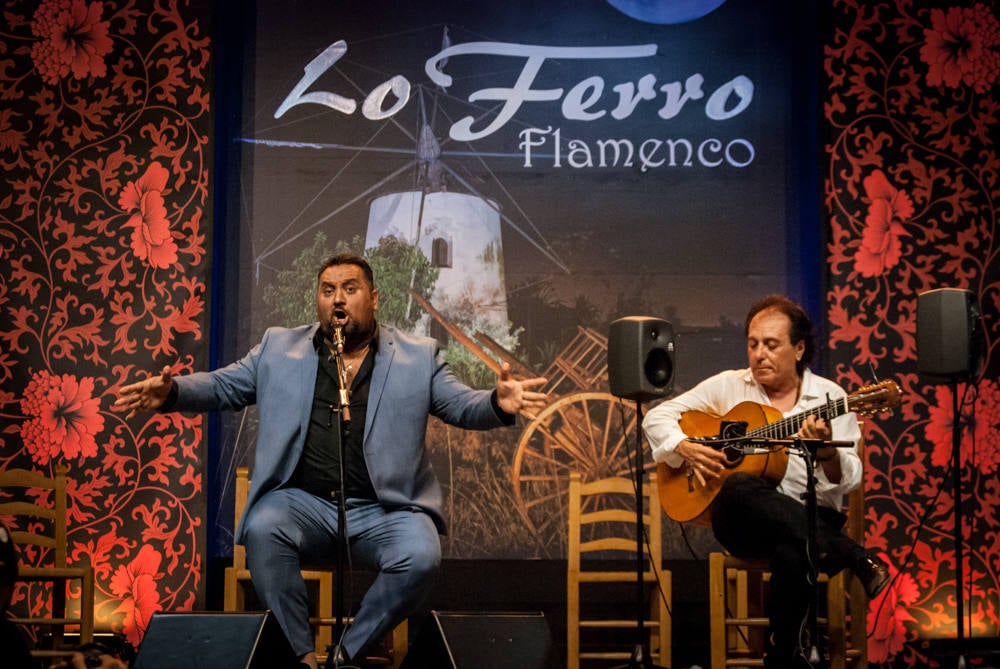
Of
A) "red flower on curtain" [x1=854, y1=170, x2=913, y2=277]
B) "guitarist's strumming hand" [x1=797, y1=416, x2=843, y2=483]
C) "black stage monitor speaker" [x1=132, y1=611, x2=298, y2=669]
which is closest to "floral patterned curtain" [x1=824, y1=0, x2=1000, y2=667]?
"red flower on curtain" [x1=854, y1=170, x2=913, y2=277]

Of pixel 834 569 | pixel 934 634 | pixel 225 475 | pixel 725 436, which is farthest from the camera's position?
pixel 225 475

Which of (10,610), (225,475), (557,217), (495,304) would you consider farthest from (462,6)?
(10,610)

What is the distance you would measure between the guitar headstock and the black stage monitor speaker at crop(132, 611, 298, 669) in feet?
6.96

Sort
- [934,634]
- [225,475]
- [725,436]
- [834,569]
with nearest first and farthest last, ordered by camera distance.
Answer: [834,569]
[725,436]
[934,634]
[225,475]

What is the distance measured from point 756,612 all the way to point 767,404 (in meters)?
0.97

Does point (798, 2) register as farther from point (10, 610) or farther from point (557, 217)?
point (10, 610)

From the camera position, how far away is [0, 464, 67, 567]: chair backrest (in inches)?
185

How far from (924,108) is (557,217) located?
5.88ft

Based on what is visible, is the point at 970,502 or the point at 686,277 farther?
the point at 686,277

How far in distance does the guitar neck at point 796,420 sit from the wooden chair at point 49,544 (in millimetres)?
2784

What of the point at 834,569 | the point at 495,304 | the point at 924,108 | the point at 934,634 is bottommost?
the point at 934,634

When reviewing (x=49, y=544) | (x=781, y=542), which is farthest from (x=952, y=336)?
(x=49, y=544)

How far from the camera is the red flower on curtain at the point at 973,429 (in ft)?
16.1

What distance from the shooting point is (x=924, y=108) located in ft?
16.6
